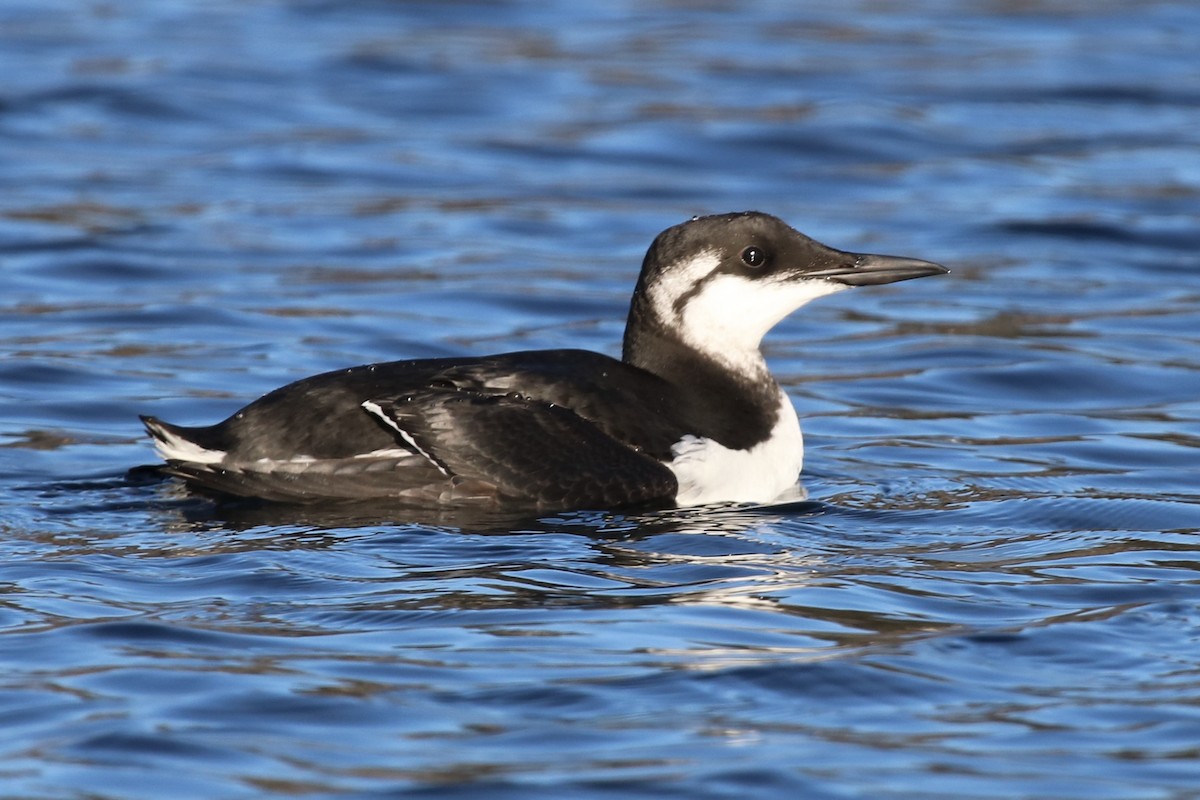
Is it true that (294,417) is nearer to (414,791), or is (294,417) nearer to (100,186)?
(414,791)

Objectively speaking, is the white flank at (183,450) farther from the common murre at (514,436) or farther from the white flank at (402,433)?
the white flank at (402,433)

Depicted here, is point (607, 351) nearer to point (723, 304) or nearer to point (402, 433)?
point (723, 304)

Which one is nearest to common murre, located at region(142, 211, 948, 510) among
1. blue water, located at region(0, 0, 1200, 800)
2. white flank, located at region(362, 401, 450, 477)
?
white flank, located at region(362, 401, 450, 477)

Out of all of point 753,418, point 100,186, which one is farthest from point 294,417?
point 100,186

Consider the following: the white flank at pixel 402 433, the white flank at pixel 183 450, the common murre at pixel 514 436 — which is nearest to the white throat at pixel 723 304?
the common murre at pixel 514 436

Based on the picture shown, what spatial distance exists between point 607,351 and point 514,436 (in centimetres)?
332

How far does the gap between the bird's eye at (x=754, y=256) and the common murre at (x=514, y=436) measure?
0.01 m

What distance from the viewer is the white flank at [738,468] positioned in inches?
264

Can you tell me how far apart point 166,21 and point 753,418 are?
466 inches

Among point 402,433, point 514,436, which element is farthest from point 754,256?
point 402,433

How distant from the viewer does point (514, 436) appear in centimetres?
653

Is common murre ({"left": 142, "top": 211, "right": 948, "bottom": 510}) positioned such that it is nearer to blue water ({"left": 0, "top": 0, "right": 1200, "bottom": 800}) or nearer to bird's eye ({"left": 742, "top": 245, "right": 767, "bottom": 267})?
bird's eye ({"left": 742, "top": 245, "right": 767, "bottom": 267})

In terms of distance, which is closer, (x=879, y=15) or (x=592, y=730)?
(x=592, y=730)

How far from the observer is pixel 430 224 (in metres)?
12.5
